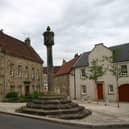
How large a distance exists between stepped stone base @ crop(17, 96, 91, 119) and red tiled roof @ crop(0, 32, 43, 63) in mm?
17430

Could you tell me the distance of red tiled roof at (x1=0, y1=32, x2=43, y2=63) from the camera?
35.6 metres

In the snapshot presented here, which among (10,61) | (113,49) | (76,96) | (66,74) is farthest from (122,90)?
(10,61)

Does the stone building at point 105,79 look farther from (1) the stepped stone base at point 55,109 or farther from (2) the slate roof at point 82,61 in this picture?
(1) the stepped stone base at point 55,109

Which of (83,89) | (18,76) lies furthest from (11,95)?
(83,89)

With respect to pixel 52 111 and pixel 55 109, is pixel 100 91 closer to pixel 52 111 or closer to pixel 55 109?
pixel 55 109

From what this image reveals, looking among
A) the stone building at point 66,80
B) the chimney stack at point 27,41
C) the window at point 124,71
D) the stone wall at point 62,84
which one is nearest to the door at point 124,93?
the window at point 124,71

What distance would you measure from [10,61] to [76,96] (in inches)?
477

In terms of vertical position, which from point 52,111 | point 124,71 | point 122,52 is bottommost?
point 52,111

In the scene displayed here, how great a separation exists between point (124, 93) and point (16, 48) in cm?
1661

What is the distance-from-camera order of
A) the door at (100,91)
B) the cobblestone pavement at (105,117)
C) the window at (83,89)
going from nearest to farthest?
1. the cobblestone pavement at (105,117)
2. the door at (100,91)
3. the window at (83,89)

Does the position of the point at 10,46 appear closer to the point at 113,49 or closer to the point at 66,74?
the point at 66,74

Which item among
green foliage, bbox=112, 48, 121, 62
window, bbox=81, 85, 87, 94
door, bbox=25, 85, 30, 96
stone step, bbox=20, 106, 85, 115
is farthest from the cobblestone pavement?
window, bbox=81, 85, 87, 94

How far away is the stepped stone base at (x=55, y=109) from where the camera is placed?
16066 mm

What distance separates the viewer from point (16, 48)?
128 feet
